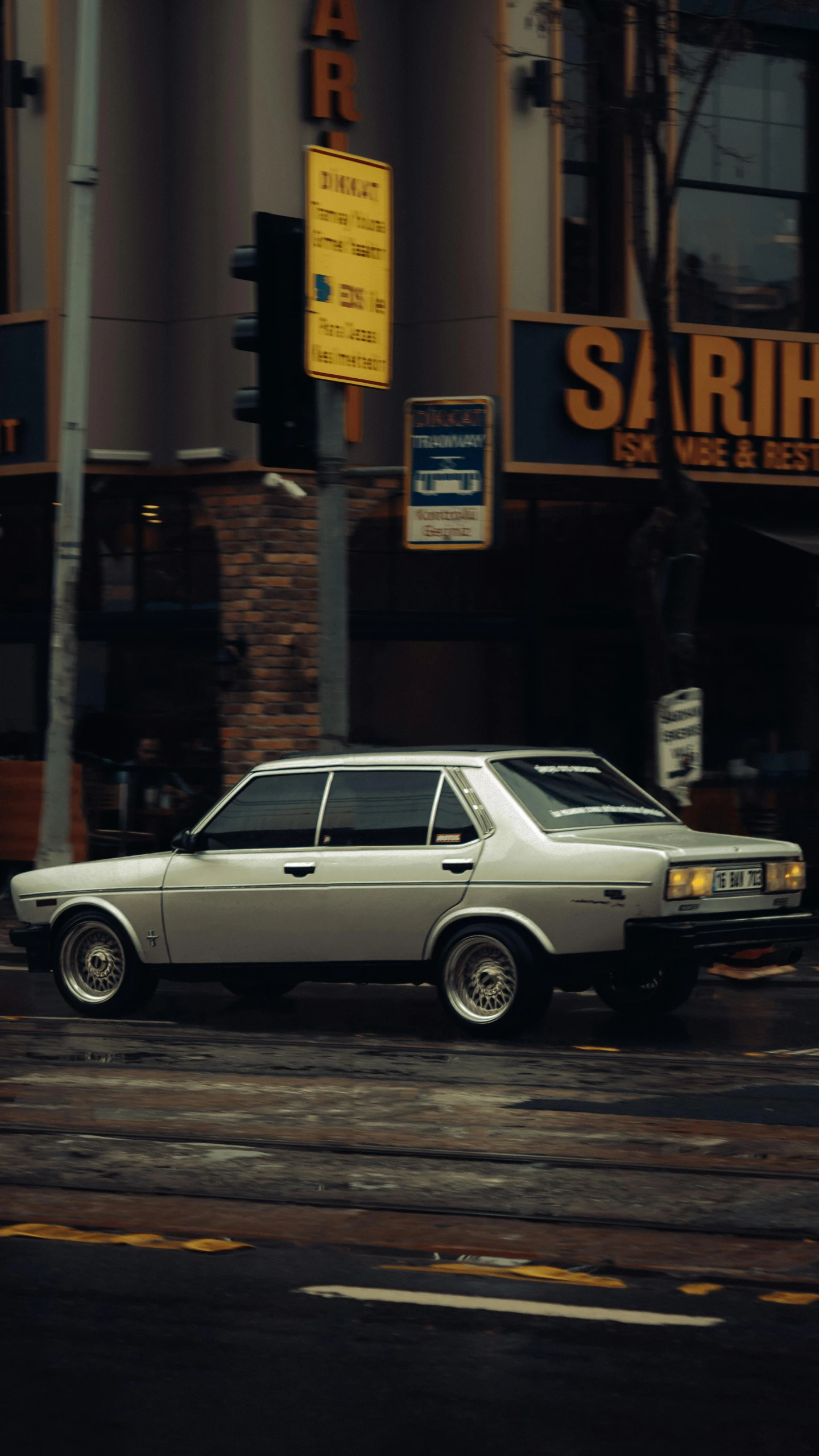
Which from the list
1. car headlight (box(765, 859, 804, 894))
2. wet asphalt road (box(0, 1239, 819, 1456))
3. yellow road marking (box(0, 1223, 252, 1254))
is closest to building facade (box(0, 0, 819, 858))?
car headlight (box(765, 859, 804, 894))

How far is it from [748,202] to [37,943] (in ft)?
34.5

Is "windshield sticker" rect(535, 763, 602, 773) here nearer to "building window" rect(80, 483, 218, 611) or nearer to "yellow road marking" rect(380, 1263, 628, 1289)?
"yellow road marking" rect(380, 1263, 628, 1289)

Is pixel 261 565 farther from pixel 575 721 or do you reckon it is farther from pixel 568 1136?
pixel 568 1136

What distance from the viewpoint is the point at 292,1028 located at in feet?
35.6

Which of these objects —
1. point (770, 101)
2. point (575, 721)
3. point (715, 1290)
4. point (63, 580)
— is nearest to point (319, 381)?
point (63, 580)

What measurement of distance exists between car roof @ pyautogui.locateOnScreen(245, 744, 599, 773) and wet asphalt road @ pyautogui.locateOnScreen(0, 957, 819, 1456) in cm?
145

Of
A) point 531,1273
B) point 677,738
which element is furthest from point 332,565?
point 531,1273

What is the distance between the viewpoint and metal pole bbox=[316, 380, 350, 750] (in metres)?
13.5

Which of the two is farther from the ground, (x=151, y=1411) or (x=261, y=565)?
(x=261, y=565)

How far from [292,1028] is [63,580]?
605cm

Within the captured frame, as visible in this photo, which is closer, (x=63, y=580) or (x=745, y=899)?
(x=745, y=899)

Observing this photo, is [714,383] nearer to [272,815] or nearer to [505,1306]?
[272,815]

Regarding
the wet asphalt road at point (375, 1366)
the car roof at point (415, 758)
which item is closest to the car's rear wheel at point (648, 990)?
the car roof at point (415, 758)

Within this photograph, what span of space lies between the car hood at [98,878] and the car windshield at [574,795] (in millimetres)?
2106
